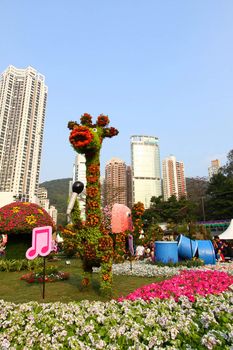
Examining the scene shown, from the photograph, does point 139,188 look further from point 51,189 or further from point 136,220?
point 51,189

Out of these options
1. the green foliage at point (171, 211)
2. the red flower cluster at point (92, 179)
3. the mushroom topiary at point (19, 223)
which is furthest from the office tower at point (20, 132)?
the red flower cluster at point (92, 179)

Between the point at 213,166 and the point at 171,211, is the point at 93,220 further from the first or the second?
the point at 213,166

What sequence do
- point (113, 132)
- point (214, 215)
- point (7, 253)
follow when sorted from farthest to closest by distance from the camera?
point (214, 215) → point (7, 253) → point (113, 132)

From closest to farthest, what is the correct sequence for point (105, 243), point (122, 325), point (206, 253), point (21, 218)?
1. point (122, 325)
2. point (105, 243)
3. point (21, 218)
4. point (206, 253)

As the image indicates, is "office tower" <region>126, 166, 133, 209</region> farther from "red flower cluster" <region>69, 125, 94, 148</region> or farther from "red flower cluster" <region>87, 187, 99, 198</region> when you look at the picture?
"red flower cluster" <region>69, 125, 94, 148</region>

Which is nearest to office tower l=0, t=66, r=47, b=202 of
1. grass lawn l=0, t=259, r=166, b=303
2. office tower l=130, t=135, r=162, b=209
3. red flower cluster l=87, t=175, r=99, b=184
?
office tower l=130, t=135, r=162, b=209

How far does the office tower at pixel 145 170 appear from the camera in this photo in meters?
84.4

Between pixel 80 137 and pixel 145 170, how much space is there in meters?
81.3

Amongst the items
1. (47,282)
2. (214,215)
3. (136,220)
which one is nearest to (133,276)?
(136,220)

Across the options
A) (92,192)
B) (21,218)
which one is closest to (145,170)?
(21,218)

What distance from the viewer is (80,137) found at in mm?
7125

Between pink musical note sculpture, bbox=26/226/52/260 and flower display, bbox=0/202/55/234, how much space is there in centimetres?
744

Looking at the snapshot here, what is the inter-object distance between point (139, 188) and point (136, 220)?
72159 millimetres

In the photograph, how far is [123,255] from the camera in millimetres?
16078
